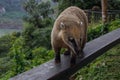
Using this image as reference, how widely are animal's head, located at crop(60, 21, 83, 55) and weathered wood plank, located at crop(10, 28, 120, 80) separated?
0.23ft

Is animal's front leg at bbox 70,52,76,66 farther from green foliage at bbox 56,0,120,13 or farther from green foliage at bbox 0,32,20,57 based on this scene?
green foliage at bbox 0,32,20,57

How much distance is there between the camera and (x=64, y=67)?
1477mm

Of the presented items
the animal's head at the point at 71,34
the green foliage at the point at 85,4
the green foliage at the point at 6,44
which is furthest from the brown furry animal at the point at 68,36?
the green foliage at the point at 6,44

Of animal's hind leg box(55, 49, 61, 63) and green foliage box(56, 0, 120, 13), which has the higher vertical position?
animal's hind leg box(55, 49, 61, 63)

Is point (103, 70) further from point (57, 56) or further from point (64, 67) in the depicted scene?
point (64, 67)

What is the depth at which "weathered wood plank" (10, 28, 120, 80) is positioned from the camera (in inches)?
50.8

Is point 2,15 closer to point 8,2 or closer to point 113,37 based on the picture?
point 8,2

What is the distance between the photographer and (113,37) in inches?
82.4

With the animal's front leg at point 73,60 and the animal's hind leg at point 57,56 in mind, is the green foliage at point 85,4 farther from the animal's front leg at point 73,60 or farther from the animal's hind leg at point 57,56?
the animal's front leg at point 73,60

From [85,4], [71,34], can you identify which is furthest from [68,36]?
[85,4]

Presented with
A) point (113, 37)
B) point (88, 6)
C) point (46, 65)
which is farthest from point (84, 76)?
point (88, 6)

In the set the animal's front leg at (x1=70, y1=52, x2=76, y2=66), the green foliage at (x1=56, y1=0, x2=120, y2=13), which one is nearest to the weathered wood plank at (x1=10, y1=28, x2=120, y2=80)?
the animal's front leg at (x1=70, y1=52, x2=76, y2=66)

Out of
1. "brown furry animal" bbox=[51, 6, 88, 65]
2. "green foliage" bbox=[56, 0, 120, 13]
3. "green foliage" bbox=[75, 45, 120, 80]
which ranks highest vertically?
"brown furry animal" bbox=[51, 6, 88, 65]

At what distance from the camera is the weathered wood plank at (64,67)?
1.29 m
